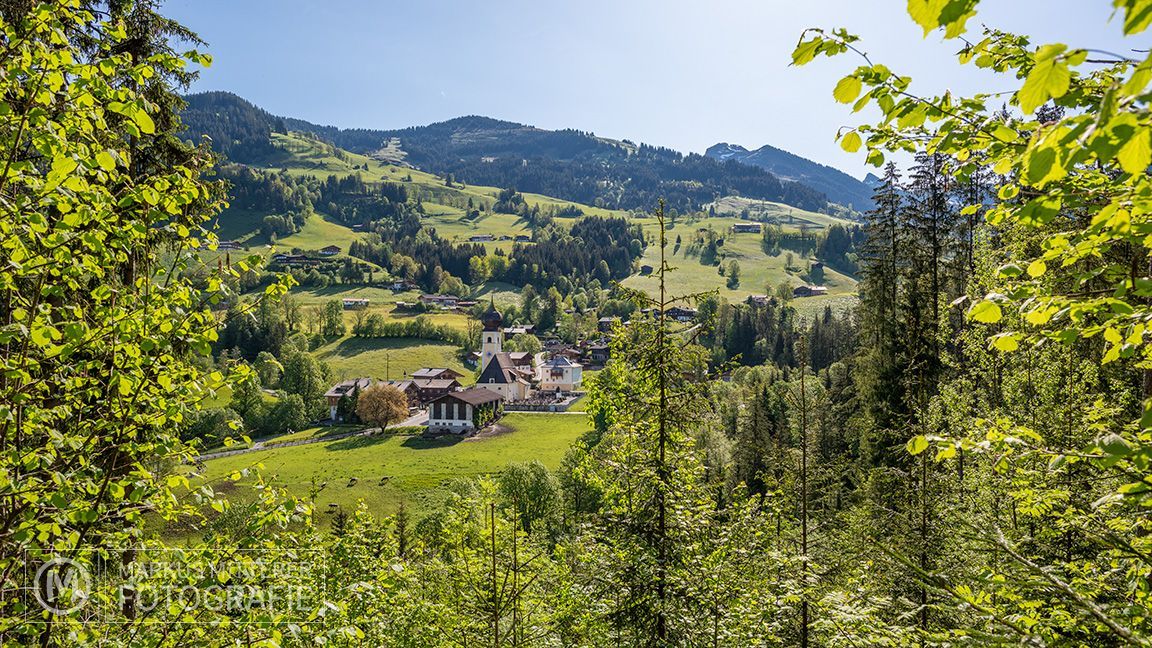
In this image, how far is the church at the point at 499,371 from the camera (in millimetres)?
100438

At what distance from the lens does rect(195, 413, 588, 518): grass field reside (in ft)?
185

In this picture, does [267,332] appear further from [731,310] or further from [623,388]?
[623,388]

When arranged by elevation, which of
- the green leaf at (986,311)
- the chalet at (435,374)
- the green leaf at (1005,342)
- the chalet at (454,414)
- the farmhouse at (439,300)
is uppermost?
the green leaf at (986,311)

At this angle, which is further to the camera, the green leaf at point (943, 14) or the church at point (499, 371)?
the church at point (499, 371)

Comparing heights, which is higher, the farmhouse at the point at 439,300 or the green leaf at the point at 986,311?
the green leaf at the point at 986,311

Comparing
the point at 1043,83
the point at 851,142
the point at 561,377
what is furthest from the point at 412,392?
the point at 1043,83

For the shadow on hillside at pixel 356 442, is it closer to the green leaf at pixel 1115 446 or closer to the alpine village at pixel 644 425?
the alpine village at pixel 644 425

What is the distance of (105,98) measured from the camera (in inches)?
190

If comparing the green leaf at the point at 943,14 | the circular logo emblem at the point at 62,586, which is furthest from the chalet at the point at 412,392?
the green leaf at the point at 943,14

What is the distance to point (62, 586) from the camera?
17.3 ft

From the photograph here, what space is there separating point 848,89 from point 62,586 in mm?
7629

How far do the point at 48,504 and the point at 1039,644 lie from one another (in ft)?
25.0

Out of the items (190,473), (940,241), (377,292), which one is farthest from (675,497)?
(377,292)

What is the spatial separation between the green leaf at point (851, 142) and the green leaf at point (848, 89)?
0.62m
